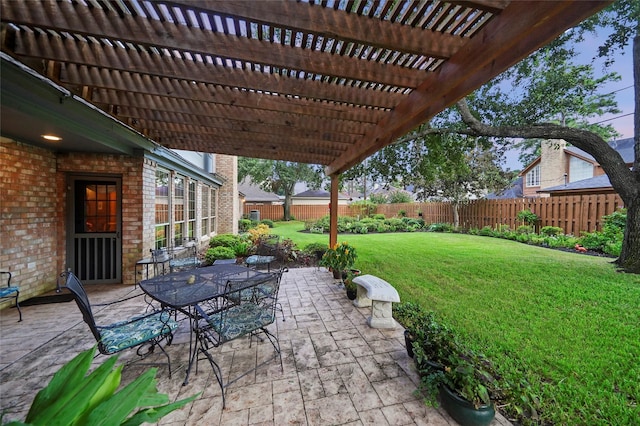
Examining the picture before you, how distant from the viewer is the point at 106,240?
4.80 metres

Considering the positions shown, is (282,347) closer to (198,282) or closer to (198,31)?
→ (198,282)

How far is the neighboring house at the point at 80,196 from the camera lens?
11.3 feet

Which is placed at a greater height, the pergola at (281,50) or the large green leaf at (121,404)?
the pergola at (281,50)

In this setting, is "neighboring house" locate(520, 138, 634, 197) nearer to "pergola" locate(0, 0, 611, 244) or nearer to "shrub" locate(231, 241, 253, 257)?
"shrub" locate(231, 241, 253, 257)

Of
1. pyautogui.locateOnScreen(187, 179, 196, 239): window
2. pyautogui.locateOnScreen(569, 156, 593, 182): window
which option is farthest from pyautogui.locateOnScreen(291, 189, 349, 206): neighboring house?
pyautogui.locateOnScreen(187, 179, 196, 239): window

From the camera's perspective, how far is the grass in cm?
211

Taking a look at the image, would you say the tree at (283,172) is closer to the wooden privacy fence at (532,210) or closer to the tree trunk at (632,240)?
the wooden privacy fence at (532,210)

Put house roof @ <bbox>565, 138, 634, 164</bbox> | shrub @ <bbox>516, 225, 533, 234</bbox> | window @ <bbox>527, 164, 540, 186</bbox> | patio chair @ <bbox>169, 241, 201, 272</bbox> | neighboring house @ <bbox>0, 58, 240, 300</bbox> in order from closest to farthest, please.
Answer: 1. neighboring house @ <bbox>0, 58, 240, 300</bbox>
2. patio chair @ <bbox>169, 241, 201, 272</bbox>
3. shrub @ <bbox>516, 225, 533, 234</bbox>
4. house roof @ <bbox>565, 138, 634, 164</bbox>
5. window @ <bbox>527, 164, 540, 186</bbox>

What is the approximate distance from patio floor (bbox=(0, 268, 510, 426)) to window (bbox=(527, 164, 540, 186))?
23.7 m

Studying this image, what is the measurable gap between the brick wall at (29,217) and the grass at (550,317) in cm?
601

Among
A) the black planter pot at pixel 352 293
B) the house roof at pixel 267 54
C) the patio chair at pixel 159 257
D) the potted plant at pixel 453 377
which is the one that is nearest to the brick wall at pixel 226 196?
the patio chair at pixel 159 257

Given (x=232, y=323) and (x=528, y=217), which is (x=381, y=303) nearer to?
(x=232, y=323)

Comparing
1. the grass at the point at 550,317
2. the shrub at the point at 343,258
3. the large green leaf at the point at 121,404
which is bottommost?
the grass at the point at 550,317

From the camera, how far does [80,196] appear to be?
4.73 metres
